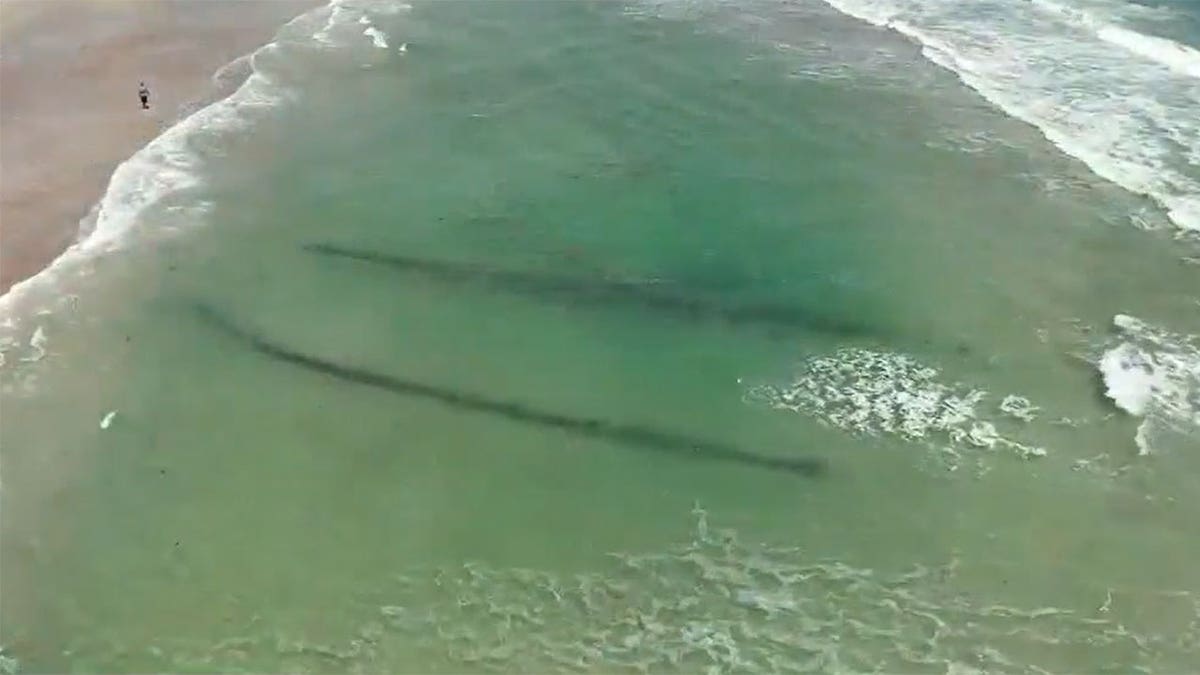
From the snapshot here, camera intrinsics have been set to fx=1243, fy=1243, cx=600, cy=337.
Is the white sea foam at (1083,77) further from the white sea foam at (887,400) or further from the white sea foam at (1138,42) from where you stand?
the white sea foam at (887,400)

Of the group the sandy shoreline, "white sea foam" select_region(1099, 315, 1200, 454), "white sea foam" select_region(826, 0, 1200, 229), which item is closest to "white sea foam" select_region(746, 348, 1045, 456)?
"white sea foam" select_region(1099, 315, 1200, 454)

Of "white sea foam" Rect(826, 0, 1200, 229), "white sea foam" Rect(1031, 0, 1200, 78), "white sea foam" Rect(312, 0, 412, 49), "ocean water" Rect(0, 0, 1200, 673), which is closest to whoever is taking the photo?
"ocean water" Rect(0, 0, 1200, 673)

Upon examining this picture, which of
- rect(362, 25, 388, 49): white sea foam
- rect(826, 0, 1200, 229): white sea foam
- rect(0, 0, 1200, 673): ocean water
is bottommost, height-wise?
rect(0, 0, 1200, 673): ocean water

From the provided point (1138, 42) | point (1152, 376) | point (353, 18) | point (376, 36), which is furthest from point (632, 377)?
point (353, 18)

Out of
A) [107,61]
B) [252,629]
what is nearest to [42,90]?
[107,61]

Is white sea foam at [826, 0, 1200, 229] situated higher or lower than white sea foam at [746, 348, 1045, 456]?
higher

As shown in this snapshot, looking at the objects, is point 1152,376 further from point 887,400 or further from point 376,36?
point 376,36

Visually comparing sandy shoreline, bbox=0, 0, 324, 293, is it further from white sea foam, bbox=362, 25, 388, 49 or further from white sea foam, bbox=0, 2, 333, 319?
white sea foam, bbox=362, 25, 388, 49

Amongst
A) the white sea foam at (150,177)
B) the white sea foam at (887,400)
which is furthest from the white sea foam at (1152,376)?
the white sea foam at (150,177)
